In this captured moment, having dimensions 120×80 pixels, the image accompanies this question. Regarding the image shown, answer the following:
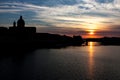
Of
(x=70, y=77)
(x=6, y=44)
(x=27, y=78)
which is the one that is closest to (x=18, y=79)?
(x=27, y=78)

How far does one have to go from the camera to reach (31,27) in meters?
184

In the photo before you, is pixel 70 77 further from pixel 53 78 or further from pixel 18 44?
pixel 18 44

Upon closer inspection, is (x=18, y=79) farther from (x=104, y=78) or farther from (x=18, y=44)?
(x=18, y=44)

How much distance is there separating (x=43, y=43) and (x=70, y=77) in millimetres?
126441

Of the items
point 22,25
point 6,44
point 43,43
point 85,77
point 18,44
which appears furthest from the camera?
point 22,25

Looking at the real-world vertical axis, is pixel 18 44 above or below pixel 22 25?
below

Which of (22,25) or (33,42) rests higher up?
(22,25)

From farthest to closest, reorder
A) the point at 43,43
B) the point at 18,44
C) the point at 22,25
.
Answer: the point at 22,25 → the point at 43,43 → the point at 18,44

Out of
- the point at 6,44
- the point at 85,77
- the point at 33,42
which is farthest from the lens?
the point at 33,42

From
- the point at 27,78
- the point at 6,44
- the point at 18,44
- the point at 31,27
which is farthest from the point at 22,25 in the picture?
the point at 27,78

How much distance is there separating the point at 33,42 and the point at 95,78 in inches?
4543

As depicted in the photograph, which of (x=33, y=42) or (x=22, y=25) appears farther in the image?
(x=22, y=25)

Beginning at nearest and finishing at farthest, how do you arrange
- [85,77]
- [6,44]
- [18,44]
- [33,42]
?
[85,77]
[6,44]
[18,44]
[33,42]

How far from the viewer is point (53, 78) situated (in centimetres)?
3244
